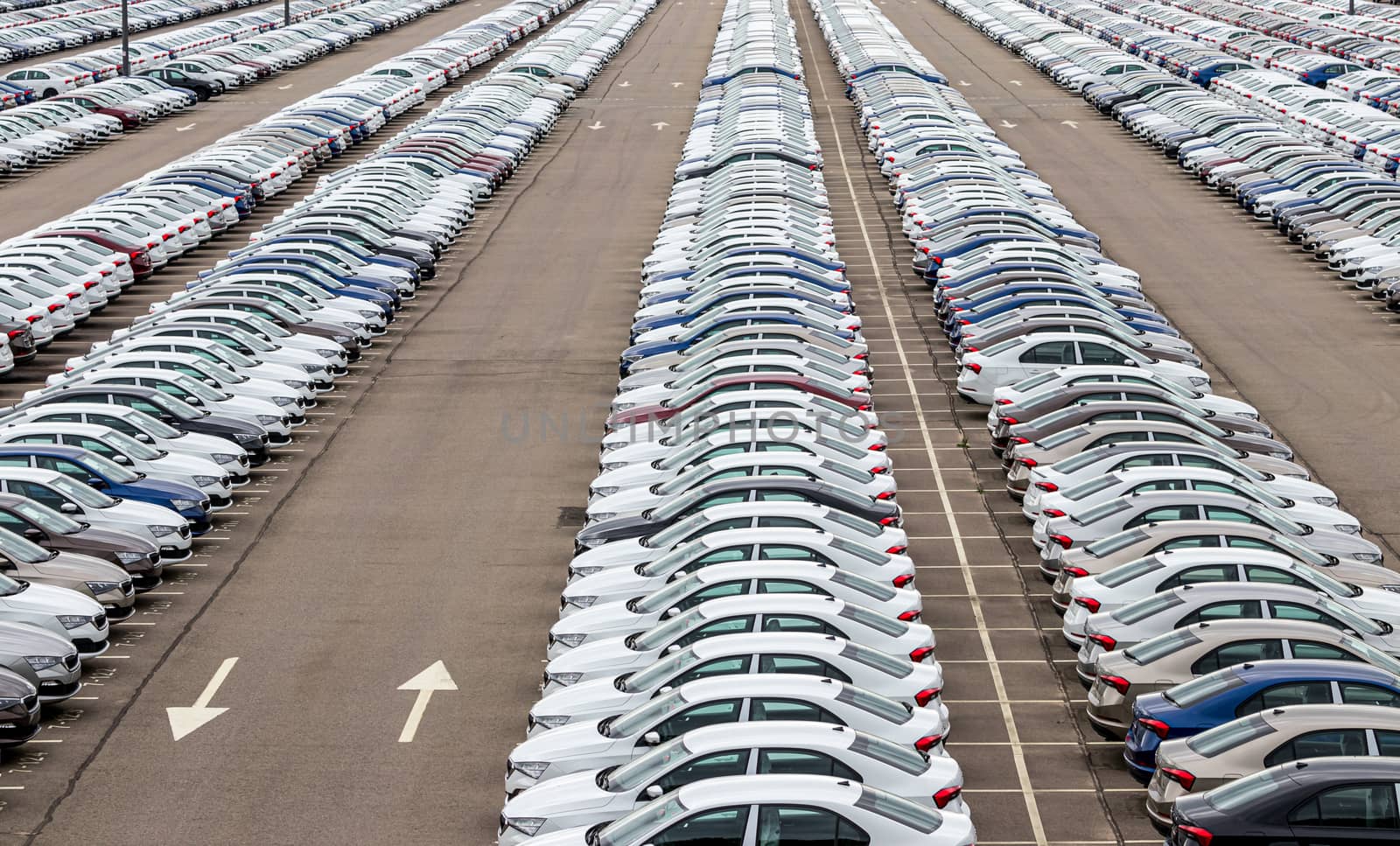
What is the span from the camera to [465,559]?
22.8 meters

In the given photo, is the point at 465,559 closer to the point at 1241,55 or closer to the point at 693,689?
the point at 693,689

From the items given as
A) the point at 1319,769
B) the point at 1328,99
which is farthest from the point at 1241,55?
the point at 1319,769

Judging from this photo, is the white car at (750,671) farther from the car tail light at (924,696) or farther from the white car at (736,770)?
the white car at (736,770)

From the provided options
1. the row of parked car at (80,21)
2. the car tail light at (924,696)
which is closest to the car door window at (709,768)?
the car tail light at (924,696)

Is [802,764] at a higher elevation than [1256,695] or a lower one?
lower

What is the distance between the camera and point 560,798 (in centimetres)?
1488

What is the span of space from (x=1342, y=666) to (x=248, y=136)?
4392 cm

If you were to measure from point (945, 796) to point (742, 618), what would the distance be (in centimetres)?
334

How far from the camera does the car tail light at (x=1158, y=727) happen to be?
16.1 m

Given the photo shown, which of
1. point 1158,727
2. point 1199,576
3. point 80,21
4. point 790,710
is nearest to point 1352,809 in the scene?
point 1158,727

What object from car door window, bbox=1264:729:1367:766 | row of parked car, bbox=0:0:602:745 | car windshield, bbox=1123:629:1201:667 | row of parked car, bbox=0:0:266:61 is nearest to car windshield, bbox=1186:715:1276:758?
car door window, bbox=1264:729:1367:766

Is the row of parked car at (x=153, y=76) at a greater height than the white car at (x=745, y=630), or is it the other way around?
the white car at (x=745, y=630)

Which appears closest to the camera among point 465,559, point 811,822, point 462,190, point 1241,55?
point 811,822

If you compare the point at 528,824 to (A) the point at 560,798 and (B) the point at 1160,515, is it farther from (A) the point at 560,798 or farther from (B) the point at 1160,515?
(B) the point at 1160,515
